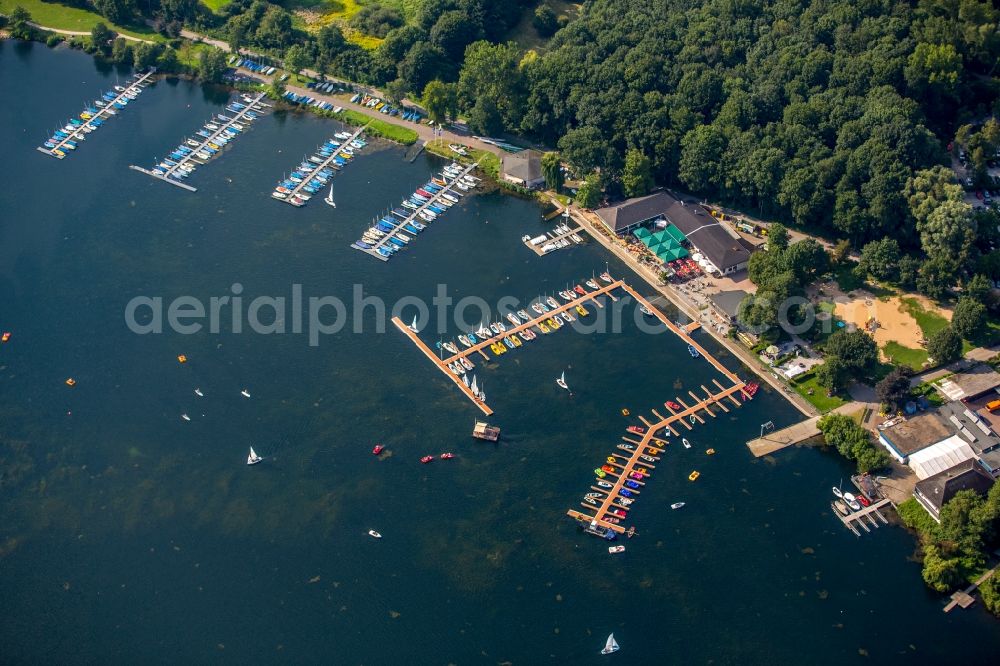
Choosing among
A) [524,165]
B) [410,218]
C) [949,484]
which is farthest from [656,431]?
[524,165]

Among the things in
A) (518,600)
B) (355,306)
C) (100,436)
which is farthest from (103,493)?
(518,600)

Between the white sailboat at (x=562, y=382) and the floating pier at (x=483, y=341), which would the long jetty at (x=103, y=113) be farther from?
the white sailboat at (x=562, y=382)

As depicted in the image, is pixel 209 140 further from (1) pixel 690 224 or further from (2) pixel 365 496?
(2) pixel 365 496

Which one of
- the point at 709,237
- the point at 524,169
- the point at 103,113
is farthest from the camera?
the point at 103,113

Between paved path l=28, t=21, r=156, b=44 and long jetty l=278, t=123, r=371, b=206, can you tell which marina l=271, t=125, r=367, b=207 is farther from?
paved path l=28, t=21, r=156, b=44

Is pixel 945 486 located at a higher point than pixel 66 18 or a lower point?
lower

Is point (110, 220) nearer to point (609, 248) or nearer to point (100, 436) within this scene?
point (100, 436)

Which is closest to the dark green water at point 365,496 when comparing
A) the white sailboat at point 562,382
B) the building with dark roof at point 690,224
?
the white sailboat at point 562,382

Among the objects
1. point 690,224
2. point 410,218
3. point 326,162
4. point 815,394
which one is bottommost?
point 815,394
